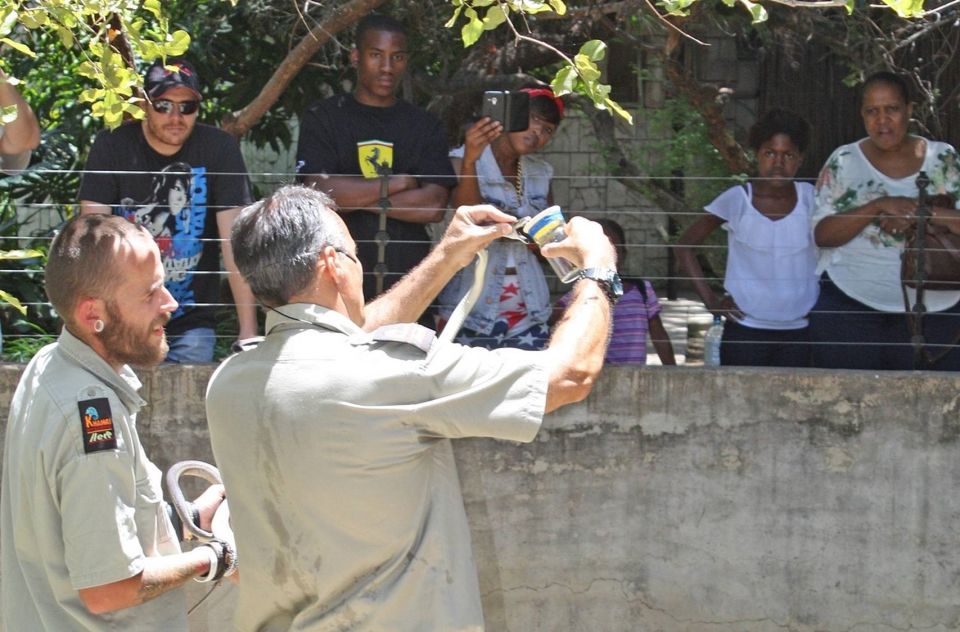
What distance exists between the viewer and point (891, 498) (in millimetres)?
5703

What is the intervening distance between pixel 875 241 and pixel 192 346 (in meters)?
2.98

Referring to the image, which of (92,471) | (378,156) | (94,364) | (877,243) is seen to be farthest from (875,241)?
(92,471)

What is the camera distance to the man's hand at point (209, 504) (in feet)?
11.5

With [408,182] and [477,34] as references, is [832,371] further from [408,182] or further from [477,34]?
[477,34]

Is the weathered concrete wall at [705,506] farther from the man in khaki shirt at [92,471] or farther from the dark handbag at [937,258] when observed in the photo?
the man in khaki shirt at [92,471]

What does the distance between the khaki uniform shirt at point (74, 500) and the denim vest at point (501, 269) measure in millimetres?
2851

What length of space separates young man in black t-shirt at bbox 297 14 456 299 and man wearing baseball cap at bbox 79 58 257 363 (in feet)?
1.32

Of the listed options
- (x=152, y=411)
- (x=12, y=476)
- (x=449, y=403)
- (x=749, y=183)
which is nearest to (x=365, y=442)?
(x=449, y=403)

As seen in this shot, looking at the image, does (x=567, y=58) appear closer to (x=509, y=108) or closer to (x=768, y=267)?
(x=509, y=108)

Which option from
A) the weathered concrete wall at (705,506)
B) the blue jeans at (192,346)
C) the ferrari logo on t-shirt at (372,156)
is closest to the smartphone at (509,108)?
the ferrari logo on t-shirt at (372,156)

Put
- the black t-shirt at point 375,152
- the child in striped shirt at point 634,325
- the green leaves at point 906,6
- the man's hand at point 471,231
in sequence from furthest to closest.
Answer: the child in striped shirt at point 634,325
the black t-shirt at point 375,152
the green leaves at point 906,6
the man's hand at point 471,231

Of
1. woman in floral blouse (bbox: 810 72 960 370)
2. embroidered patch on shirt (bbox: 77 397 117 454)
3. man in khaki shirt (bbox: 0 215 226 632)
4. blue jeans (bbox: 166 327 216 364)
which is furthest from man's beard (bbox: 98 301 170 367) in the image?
woman in floral blouse (bbox: 810 72 960 370)

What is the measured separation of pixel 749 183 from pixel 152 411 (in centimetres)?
285

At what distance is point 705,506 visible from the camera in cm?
576
